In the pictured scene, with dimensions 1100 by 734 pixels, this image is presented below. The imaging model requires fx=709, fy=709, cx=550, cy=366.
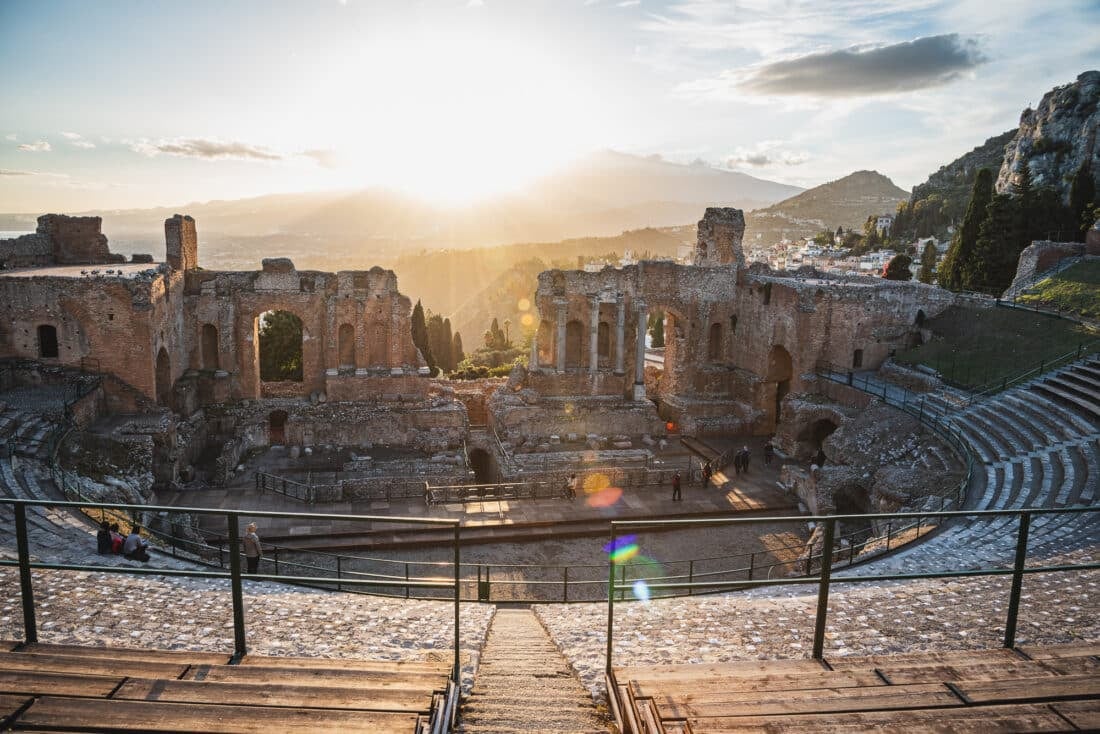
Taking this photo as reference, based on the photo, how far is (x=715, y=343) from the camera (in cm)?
3225

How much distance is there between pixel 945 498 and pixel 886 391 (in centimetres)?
988

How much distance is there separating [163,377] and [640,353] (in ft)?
59.6

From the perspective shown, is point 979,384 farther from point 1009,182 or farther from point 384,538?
point 1009,182

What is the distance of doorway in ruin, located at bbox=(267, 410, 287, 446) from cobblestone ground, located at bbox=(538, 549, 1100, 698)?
18692 millimetres

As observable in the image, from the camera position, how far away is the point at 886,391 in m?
25.3

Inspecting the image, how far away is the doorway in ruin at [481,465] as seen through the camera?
26938mm

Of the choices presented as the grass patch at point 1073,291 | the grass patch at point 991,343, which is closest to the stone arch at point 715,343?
the grass patch at point 991,343

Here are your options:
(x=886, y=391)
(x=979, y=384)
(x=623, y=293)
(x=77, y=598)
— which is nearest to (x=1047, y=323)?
(x=979, y=384)

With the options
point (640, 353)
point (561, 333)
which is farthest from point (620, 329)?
point (561, 333)

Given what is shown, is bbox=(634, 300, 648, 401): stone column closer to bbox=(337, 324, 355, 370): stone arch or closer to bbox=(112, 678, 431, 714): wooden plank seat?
bbox=(337, 324, 355, 370): stone arch

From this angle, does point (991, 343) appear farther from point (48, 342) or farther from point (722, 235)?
point (48, 342)

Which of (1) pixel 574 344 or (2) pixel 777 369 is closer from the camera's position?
(2) pixel 777 369

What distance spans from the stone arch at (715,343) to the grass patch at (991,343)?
736 cm

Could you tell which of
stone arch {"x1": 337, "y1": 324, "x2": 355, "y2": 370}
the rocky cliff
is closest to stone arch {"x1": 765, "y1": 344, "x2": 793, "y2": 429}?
stone arch {"x1": 337, "y1": 324, "x2": 355, "y2": 370}
